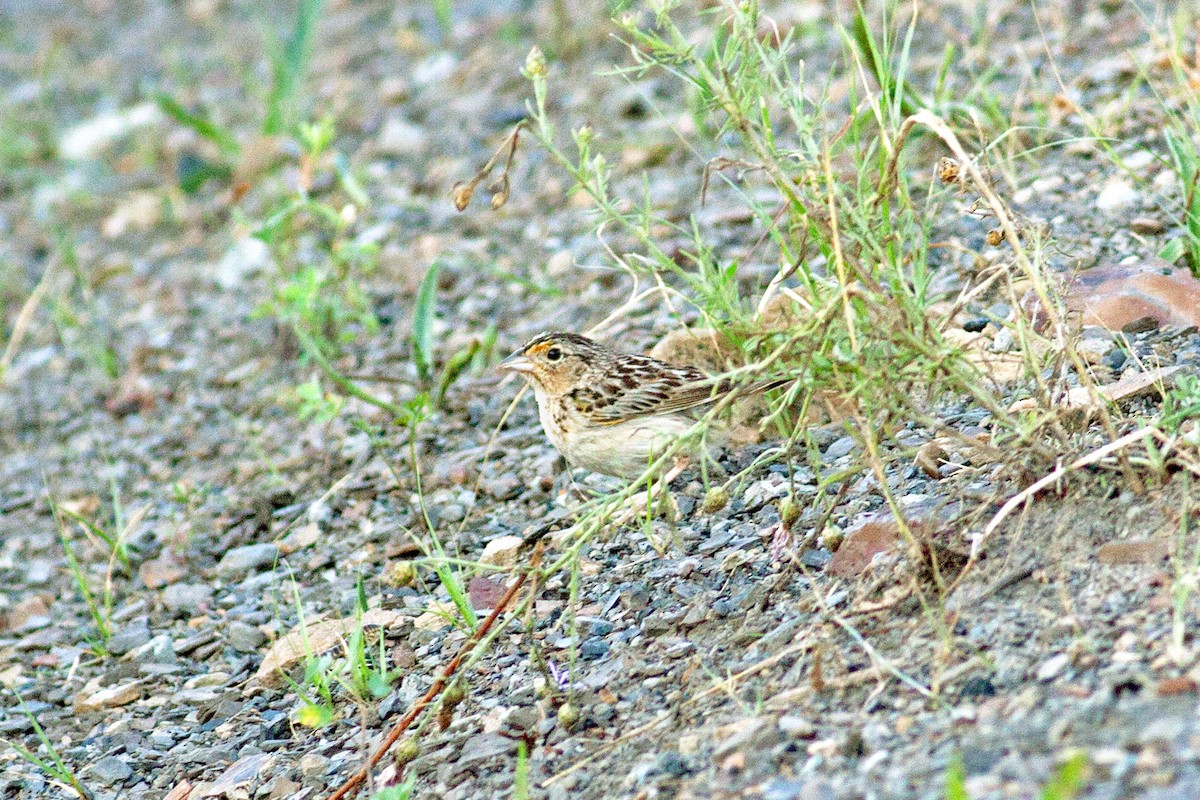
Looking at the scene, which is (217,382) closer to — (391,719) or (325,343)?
Result: (325,343)

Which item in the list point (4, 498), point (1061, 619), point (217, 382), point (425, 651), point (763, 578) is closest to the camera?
point (1061, 619)

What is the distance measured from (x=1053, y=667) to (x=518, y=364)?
2.51 meters

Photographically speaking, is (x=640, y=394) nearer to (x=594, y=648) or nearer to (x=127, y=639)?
(x=594, y=648)

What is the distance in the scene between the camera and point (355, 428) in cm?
580

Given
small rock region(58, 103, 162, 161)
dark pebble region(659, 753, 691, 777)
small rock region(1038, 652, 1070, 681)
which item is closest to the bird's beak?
dark pebble region(659, 753, 691, 777)

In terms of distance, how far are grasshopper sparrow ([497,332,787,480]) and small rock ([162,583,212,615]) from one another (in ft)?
4.22

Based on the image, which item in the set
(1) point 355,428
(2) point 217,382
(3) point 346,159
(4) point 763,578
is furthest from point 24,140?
(4) point 763,578

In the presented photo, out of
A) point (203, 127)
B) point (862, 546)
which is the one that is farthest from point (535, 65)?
point (203, 127)

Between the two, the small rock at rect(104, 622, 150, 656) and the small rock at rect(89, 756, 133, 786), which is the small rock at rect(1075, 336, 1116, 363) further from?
the small rock at rect(104, 622, 150, 656)

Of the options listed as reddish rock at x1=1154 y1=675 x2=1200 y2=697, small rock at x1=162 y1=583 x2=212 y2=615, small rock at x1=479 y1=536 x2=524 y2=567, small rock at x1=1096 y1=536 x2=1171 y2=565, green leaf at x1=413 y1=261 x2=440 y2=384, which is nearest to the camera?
reddish rock at x1=1154 y1=675 x2=1200 y2=697

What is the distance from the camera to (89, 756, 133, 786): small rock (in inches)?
159

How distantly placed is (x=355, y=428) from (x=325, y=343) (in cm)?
63

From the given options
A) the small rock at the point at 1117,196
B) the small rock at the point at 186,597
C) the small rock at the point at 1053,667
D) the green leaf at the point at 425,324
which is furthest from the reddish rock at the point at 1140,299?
the small rock at the point at 186,597

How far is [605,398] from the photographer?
4816 millimetres
